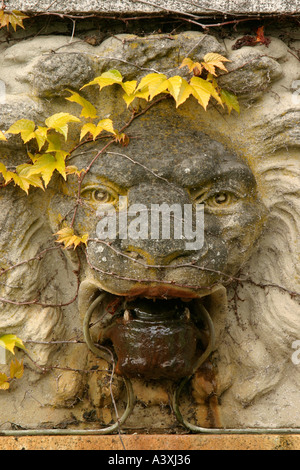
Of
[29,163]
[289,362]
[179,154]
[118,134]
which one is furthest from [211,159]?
[289,362]

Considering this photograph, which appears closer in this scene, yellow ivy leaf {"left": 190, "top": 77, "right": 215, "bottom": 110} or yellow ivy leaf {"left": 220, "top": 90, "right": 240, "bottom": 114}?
yellow ivy leaf {"left": 190, "top": 77, "right": 215, "bottom": 110}

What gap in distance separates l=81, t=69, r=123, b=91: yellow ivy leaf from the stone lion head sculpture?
43mm

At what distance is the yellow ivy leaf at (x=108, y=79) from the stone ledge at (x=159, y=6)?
21cm

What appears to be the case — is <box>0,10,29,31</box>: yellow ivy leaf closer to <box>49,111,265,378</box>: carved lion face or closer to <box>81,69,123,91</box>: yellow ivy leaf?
<box>81,69,123,91</box>: yellow ivy leaf

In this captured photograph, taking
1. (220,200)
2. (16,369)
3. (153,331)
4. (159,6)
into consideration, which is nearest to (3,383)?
(16,369)

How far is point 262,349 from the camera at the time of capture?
7.84ft

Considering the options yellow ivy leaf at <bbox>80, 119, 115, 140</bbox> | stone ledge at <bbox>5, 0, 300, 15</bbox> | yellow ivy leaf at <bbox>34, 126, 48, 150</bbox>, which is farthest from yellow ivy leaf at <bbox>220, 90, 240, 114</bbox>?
yellow ivy leaf at <bbox>34, 126, 48, 150</bbox>

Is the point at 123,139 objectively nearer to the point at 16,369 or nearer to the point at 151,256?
the point at 151,256

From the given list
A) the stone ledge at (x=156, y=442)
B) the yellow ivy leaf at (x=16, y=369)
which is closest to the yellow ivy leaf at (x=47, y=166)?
the yellow ivy leaf at (x=16, y=369)

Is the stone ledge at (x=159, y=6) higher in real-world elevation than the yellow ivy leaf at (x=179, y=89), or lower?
higher

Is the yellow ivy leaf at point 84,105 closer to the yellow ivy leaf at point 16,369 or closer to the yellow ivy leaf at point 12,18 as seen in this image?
the yellow ivy leaf at point 12,18

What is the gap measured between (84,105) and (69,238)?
43 centimetres

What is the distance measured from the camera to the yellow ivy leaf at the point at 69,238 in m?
2.15

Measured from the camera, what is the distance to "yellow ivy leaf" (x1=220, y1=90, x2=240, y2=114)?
2195mm
